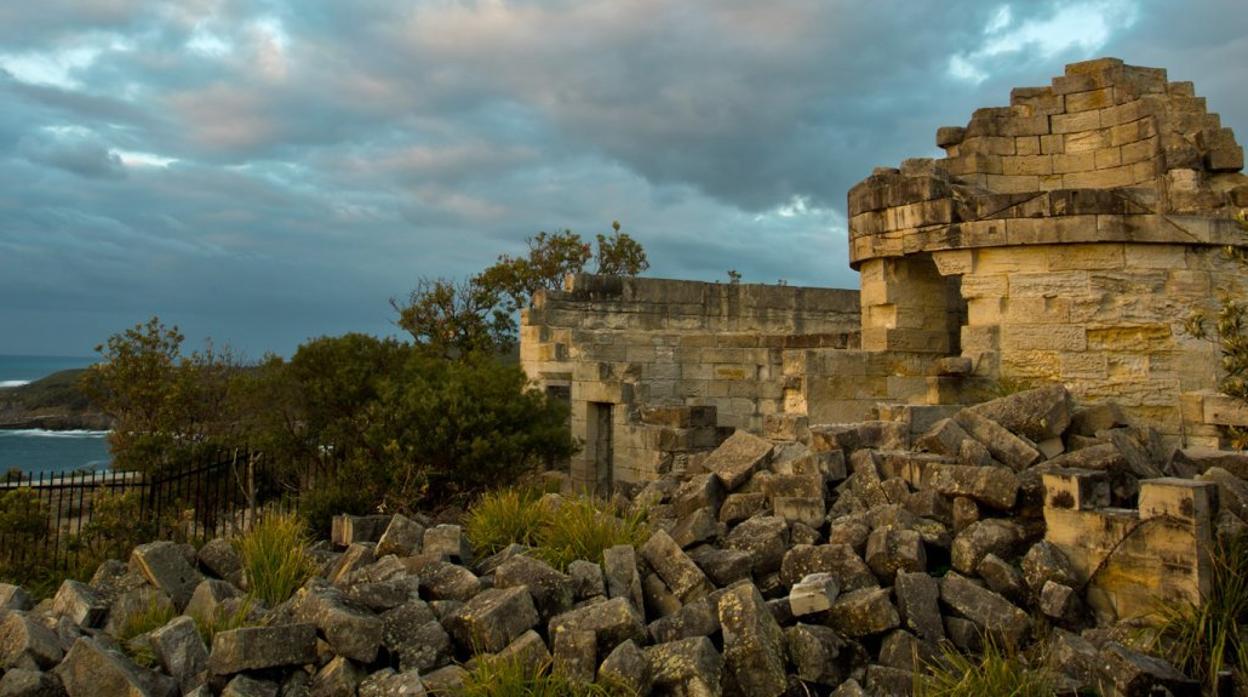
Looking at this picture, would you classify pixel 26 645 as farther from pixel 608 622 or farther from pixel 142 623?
→ pixel 608 622

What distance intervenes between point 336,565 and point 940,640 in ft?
13.6

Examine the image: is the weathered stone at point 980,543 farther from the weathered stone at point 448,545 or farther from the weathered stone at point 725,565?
the weathered stone at point 448,545

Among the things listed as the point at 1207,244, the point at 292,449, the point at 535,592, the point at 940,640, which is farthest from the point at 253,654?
the point at 1207,244

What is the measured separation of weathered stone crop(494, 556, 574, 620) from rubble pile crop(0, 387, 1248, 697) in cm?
1

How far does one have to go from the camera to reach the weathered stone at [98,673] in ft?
15.9

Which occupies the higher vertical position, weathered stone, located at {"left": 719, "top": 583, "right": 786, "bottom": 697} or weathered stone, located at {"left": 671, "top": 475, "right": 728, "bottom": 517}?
weathered stone, located at {"left": 671, "top": 475, "right": 728, "bottom": 517}

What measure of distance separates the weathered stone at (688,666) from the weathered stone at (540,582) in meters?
0.72

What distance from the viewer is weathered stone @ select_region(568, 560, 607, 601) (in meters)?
5.46

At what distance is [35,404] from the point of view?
5694 cm

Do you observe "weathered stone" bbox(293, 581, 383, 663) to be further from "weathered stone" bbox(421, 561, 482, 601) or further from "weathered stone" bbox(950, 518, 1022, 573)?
"weathered stone" bbox(950, 518, 1022, 573)

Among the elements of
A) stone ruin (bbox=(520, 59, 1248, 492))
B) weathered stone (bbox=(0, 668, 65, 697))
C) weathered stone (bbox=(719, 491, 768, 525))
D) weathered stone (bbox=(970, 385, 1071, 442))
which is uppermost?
stone ruin (bbox=(520, 59, 1248, 492))

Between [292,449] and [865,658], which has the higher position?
[292,449]

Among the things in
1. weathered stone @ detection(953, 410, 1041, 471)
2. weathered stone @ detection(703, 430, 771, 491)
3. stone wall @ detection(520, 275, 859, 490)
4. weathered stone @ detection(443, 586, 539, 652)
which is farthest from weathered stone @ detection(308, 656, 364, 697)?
stone wall @ detection(520, 275, 859, 490)

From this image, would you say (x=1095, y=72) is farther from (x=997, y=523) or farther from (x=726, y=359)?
(x=997, y=523)
